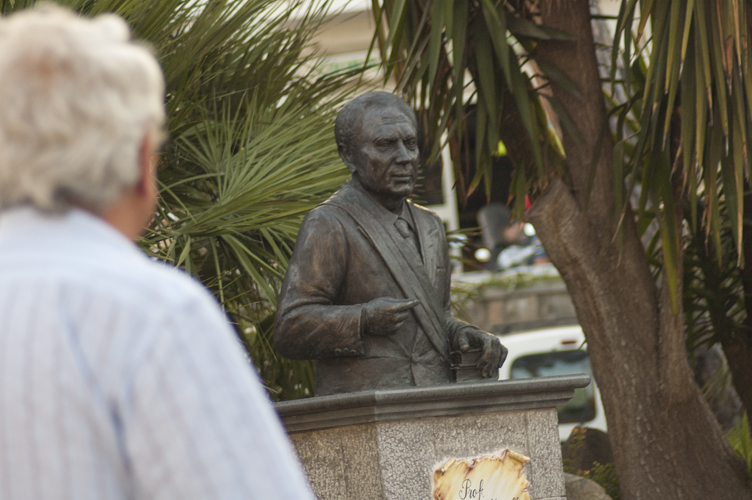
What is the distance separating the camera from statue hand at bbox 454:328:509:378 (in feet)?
9.74

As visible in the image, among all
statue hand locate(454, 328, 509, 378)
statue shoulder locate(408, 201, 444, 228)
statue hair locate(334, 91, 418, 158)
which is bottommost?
statue hand locate(454, 328, 509, 378)

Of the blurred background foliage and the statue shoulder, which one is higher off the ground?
the blurred background foliage

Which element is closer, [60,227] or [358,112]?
[60,227]

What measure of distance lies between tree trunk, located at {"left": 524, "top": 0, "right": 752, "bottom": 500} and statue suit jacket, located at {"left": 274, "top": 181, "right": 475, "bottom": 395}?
6.29 ft

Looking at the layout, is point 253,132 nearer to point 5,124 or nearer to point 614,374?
point 614,374

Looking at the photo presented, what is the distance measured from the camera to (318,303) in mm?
2932

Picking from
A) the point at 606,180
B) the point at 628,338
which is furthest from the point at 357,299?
the point at 606,180

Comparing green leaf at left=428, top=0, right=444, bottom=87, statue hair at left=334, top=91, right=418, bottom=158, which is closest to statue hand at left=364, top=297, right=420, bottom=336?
statue hair at left=334, top=91, right=418, bottom=158

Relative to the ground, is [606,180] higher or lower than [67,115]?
higher

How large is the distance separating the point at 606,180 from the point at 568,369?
4052mm

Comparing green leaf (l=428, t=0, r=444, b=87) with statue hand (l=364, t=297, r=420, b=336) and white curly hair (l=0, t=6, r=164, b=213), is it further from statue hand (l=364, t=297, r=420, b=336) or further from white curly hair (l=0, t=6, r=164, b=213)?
white curly hair (l=0, t=6, r=164, b=213)

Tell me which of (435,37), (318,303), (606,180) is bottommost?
(318,303)

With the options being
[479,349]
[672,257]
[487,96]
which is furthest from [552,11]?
[479,349]

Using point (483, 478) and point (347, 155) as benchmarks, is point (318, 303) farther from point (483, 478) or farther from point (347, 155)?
point (483, 478)
